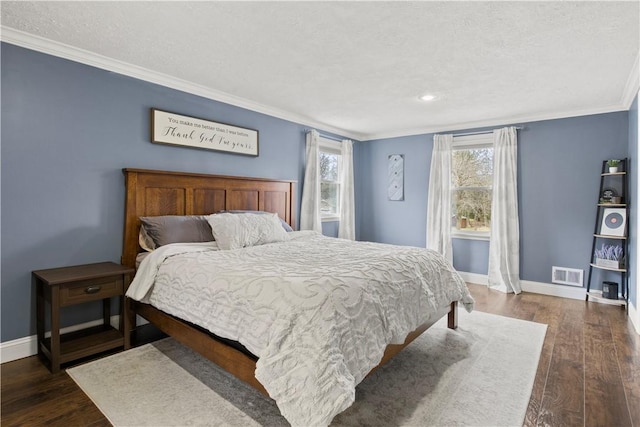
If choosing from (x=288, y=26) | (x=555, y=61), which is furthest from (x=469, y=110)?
(x=288, y=26)

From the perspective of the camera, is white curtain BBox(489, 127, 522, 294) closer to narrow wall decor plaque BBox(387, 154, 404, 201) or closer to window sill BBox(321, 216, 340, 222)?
narrow wall decor plaque BBox(387, 154, 404, 201)

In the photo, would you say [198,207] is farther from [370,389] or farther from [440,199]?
[440,199]

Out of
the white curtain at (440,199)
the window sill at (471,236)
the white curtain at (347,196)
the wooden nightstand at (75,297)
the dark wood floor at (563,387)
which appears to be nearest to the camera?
the dark wood floor at (563,387)

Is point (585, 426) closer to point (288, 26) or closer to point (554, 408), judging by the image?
point (554, 408)

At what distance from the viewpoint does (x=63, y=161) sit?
2674 mm

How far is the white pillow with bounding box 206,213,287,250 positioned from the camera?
302 centimetres

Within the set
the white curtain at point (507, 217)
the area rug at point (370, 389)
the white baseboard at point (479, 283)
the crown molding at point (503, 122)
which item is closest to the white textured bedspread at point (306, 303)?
the area rug at point (370, 389)

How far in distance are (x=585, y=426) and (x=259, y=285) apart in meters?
1.89

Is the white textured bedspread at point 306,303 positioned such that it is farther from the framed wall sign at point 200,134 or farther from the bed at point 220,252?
the framed wall sign at point 200,134

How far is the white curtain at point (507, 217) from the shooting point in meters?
4.57

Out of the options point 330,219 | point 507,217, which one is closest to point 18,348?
point 330,219

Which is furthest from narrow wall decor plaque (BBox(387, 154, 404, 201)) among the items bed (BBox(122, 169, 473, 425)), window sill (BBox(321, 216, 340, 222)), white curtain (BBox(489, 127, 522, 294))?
bed (BBox(122, 169, 473, 425))

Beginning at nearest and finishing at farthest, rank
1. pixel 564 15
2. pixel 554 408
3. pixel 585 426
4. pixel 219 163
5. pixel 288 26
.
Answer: pixel 585 426
pixel 554 408
pixel 564 15
pixel 288 26
pixel 219 163

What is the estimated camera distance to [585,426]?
1796mm
